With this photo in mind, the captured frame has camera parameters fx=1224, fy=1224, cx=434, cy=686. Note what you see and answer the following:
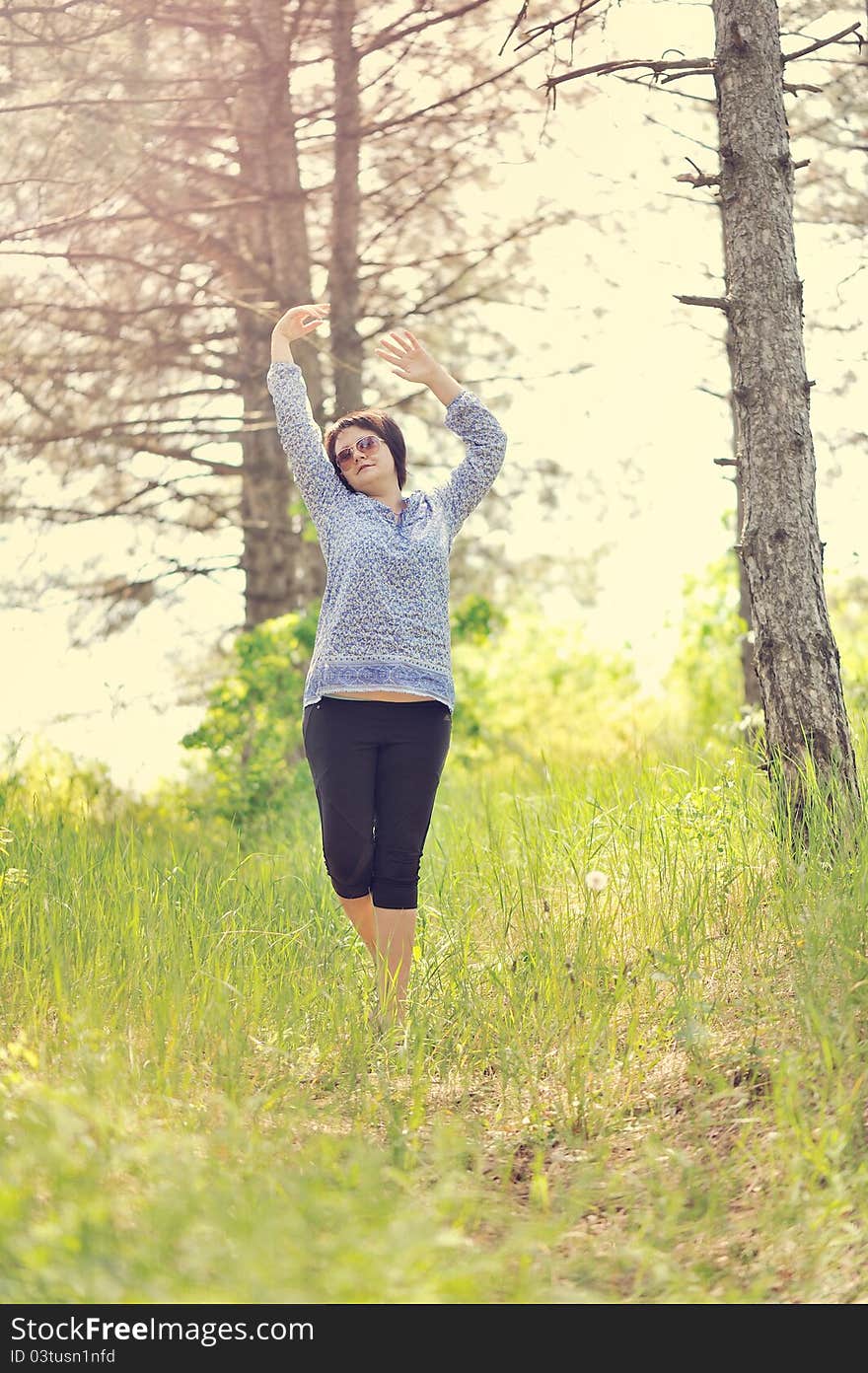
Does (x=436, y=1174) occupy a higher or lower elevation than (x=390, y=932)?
lower

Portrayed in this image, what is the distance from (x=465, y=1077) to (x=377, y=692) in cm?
119

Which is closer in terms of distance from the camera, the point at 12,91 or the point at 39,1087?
the point at 39,1087

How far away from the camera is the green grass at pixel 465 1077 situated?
2.33m

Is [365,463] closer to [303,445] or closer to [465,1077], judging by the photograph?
[303,445]

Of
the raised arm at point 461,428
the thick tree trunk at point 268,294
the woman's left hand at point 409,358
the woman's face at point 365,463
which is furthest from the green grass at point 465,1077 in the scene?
the thick tree trunk at point 268,294

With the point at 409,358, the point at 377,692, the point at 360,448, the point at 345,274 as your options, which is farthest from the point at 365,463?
the point at 345,274

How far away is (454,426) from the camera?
435 cm

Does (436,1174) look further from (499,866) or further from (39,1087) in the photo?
(499,866)

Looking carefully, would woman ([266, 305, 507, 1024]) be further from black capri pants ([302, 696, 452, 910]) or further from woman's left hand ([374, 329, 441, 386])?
woman's left hand ([374, 329, 441, 386])

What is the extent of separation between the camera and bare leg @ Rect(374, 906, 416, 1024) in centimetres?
387

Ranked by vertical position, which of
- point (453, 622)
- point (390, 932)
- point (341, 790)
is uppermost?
point (453, 622)

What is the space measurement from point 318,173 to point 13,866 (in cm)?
686

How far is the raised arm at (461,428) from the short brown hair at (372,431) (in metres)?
0.17

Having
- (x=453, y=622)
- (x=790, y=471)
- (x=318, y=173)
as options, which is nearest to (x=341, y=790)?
(x=790, y=471)
